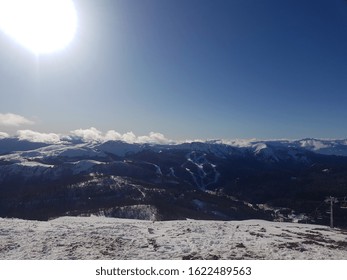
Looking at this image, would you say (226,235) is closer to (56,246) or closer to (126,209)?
(56,246)

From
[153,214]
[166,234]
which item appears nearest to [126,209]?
[153,214]

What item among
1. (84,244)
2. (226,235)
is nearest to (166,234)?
(226,235)

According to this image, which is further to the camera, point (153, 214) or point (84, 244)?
point (153, 214)
